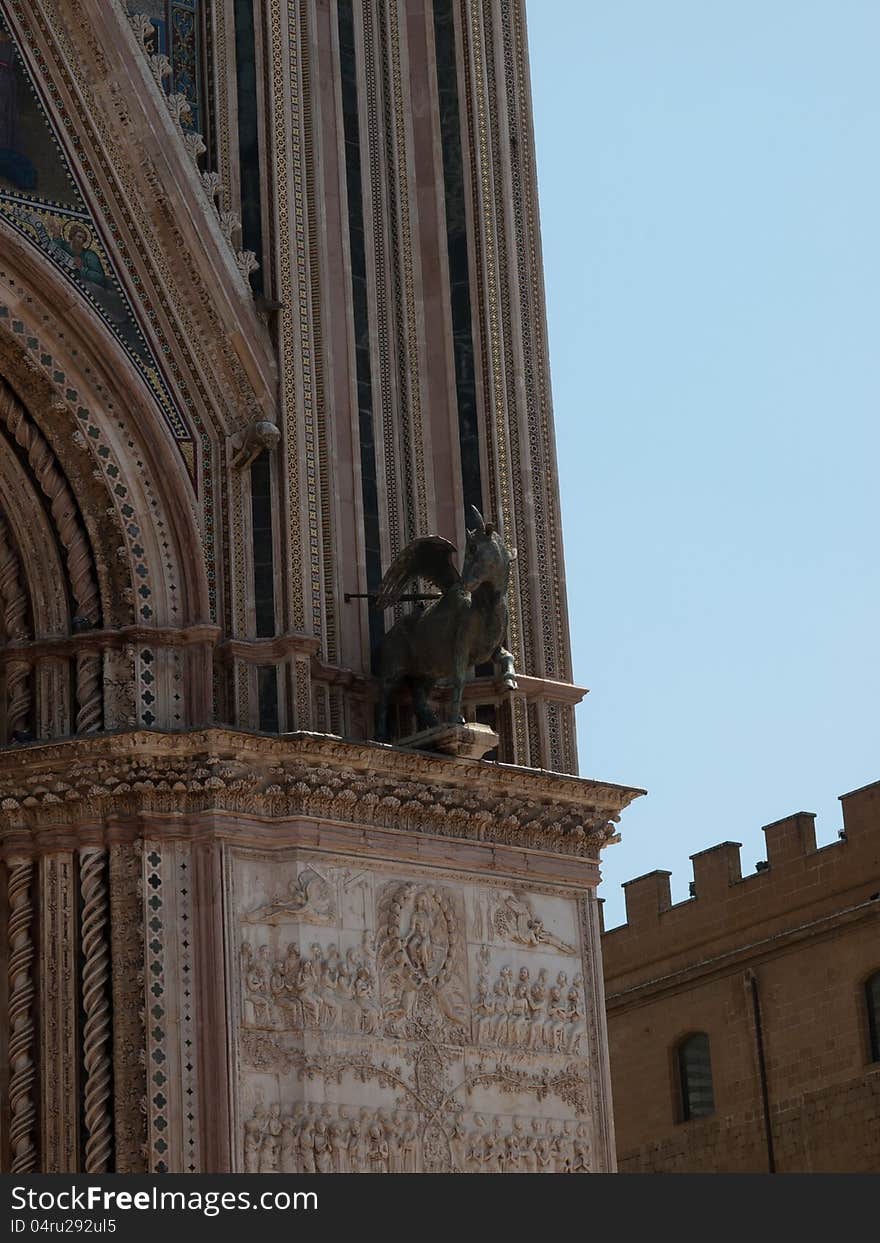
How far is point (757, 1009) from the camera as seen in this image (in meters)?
32.5

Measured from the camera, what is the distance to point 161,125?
19.3m

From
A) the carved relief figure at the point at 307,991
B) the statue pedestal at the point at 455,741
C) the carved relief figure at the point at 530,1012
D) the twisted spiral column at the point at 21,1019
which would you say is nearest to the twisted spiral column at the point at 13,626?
the twisted spiral column at the point at 21,1019

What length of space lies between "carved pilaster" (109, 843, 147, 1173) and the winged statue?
1700mm

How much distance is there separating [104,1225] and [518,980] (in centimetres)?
392

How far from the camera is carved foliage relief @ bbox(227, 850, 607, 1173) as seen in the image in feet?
57.6

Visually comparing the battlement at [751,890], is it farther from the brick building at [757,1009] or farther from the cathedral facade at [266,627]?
the cathedral facade at [266,627]

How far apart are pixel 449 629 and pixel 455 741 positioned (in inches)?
25.8

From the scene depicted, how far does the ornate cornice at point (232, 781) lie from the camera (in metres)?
18.0

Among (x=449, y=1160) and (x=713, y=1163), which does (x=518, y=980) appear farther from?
(x=713, y=1163)

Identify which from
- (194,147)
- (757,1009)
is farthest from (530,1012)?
(757,1009)

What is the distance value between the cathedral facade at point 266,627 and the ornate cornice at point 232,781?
0.02 meters

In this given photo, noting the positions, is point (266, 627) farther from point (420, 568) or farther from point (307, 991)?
point (307, 991)

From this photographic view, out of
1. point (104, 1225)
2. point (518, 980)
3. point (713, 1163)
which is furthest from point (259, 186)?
point (713, 1163)

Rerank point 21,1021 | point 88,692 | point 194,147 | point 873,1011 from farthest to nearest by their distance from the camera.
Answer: point 873,1011 < point 194,147 < point 88,692 < point 21,1021
